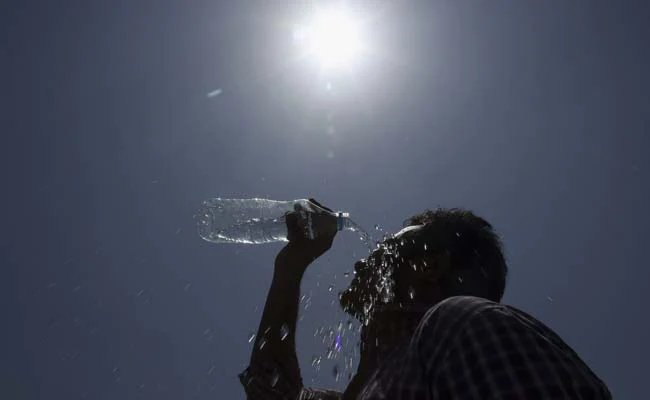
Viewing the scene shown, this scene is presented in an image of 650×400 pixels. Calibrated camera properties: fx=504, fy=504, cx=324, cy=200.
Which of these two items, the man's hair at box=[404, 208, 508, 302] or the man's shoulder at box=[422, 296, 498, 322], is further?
the man's hair at box=[404, 208, 508, 302]

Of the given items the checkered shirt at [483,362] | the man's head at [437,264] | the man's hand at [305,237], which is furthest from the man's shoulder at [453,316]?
the man's hand at [305,237]

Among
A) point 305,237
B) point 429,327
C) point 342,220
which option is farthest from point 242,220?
point 429,327

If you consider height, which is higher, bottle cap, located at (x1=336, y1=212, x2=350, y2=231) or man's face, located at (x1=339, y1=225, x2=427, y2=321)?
bottle cap, located at (x1=336, y1=212, x2=350, y2=231)

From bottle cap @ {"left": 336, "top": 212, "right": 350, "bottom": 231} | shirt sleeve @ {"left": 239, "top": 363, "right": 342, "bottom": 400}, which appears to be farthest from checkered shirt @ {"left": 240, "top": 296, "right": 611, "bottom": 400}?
bottle cap @ {"left": 336, "top": 212, "right": 350, "bottom": 231}

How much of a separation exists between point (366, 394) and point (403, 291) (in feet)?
2.67

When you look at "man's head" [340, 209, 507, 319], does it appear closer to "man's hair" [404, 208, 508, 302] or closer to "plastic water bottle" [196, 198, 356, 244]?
"man's hair" [404, 208, 508, 302]

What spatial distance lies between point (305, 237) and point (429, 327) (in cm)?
187

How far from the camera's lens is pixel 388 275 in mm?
2406

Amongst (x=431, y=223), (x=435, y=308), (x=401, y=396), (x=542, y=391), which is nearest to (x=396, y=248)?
(x=431, y=223)

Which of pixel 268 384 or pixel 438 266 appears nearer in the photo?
pixel 438 266

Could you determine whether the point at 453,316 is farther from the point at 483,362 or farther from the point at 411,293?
the point at 411,293

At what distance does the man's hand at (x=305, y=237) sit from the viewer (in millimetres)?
3148

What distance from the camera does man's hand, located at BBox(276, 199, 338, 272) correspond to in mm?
3148

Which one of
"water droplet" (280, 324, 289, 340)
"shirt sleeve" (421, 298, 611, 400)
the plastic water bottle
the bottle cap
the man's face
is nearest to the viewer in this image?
"shirt sleeve" (421, 298, 611, 400)
